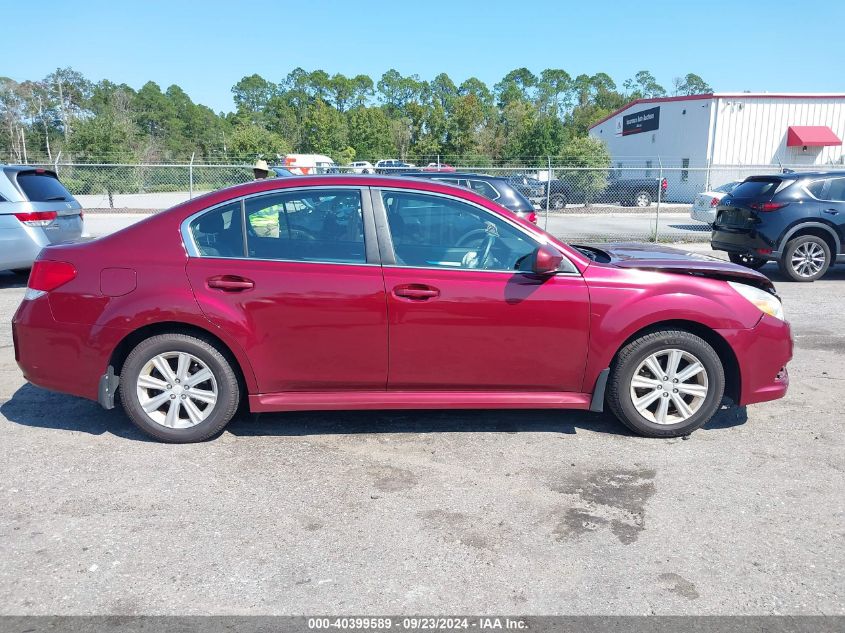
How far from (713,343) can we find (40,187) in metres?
8.87

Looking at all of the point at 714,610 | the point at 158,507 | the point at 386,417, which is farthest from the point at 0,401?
the point at 714,610

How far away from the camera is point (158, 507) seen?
3.59 meters

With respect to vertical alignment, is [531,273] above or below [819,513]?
above

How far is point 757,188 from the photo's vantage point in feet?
35.3

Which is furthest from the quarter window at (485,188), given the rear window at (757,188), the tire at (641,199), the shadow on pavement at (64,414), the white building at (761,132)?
the white building at (761,132)

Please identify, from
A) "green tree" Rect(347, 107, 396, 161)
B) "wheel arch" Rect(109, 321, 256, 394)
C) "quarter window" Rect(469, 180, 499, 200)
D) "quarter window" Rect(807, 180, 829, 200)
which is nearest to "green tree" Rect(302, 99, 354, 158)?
"green tree" Rect(347, 107, 396, 161)

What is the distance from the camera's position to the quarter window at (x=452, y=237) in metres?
4.30

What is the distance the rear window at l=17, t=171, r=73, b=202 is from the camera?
9.24 m

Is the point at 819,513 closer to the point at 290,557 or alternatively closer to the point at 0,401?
the point at 290,557

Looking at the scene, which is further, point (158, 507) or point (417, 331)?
point (417, 331)

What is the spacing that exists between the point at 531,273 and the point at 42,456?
3.19 metres

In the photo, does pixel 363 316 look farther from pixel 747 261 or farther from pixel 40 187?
pixel 747 261

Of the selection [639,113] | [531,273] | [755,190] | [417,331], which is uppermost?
[639,113]

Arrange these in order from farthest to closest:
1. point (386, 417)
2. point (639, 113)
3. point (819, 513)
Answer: point (639, 113) → point (386, 417) → point (819, 513)
